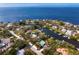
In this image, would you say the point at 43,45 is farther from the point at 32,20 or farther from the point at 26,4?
the point at 26,4

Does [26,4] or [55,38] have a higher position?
[26,4]

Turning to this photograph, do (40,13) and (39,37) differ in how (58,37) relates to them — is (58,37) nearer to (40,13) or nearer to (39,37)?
(39,37)

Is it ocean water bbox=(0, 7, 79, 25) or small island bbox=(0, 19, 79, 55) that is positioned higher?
ocean water bbox=(0, 7, 79, 25)

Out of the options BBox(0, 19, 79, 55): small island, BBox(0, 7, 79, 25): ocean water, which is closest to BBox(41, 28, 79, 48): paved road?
BBox(0, 19, 79, 55): small island

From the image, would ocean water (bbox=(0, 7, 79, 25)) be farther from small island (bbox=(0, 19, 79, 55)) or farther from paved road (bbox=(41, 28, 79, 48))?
paved road (bbox=(41, 28, 79, 48))
